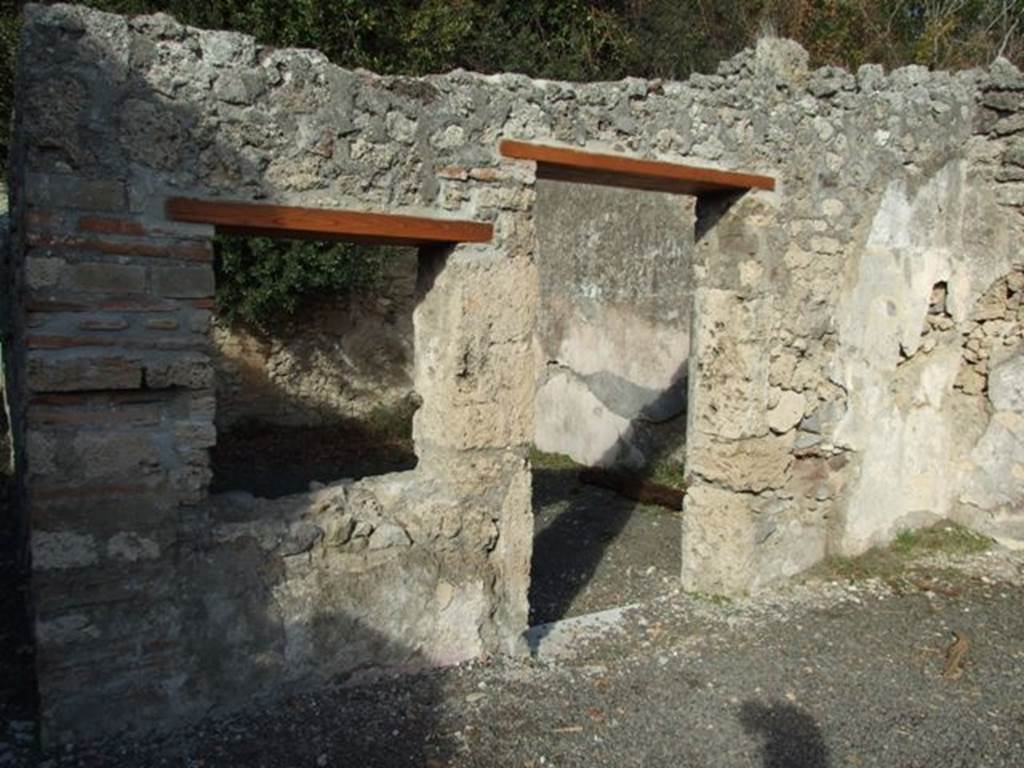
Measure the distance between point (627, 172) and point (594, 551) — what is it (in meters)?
2.98

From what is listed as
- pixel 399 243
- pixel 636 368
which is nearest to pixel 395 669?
pixel 399 243

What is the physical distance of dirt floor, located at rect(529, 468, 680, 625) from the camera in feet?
17.2

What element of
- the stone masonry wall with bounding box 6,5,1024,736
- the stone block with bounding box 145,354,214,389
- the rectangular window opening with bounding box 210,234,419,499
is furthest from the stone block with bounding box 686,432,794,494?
the rectangular window opening with bounding box 210,234,419,499

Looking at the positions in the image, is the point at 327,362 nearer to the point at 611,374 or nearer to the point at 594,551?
the point at 611,374

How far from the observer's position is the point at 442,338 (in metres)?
3.76

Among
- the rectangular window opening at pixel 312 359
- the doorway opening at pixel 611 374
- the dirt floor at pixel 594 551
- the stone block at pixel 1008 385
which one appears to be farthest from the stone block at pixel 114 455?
the rectangular window opening at pixel 312 359

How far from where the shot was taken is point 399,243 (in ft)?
12.3

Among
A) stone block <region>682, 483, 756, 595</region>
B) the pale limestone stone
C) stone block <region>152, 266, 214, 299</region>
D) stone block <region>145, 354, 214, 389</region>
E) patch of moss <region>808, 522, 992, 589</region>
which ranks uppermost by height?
stone block <region>152, 266, 214, 299</region>

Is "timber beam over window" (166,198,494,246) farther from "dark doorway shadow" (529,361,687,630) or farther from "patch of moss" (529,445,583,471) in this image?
"patch of moss" (529,445,583,471)

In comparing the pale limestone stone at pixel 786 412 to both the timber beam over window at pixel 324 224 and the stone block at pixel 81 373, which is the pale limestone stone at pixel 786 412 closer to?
the timber beam over window at pixel 324 224

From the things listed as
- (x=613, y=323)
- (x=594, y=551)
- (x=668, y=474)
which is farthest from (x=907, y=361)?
(x=613, y=323)

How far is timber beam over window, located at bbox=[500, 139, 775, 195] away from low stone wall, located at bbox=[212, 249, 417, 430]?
6072mm

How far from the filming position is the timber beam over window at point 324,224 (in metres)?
3.14

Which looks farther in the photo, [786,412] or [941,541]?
[941,541]
